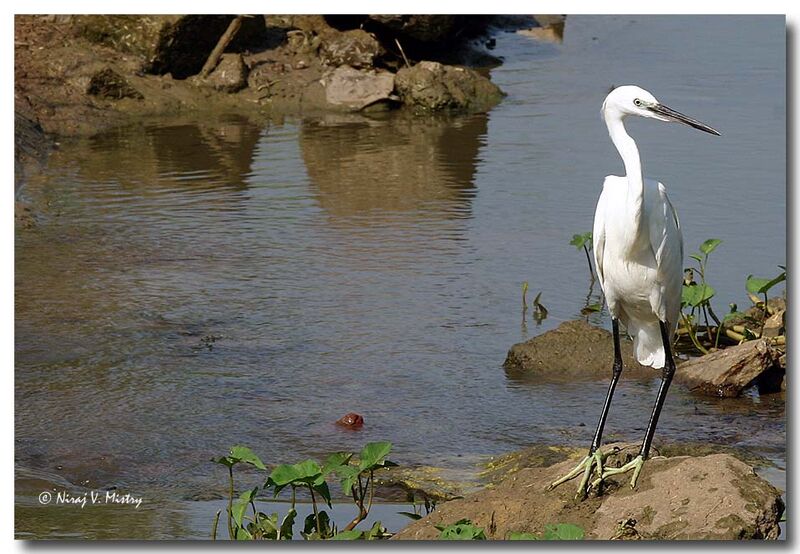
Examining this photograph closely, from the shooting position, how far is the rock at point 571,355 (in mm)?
5645

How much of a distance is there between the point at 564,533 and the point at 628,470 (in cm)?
42

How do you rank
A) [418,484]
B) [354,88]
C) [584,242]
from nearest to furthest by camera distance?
[418,484], [584,242], [354,88]

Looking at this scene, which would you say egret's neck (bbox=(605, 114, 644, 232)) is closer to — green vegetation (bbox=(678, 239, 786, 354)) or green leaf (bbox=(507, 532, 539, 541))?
green leaf (bbox=(507, 532, 539, 541))

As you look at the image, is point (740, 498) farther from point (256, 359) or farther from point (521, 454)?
point (256, 359)

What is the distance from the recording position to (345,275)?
22.4 ft

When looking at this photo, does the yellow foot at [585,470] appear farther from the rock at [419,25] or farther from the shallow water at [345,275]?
the rock at [419,25]

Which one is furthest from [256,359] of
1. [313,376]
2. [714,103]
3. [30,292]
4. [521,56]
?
[521,56]

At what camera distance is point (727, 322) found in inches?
232

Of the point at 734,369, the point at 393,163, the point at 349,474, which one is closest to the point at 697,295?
the point at 734,369

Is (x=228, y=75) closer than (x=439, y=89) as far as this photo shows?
Yes

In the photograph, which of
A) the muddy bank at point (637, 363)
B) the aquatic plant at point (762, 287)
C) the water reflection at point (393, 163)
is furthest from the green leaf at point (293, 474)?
the water reflection at point (393, 163)

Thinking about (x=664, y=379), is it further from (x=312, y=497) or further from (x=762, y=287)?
(x=762, y=287)

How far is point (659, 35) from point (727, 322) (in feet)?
18.6

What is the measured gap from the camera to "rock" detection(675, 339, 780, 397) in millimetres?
5297
